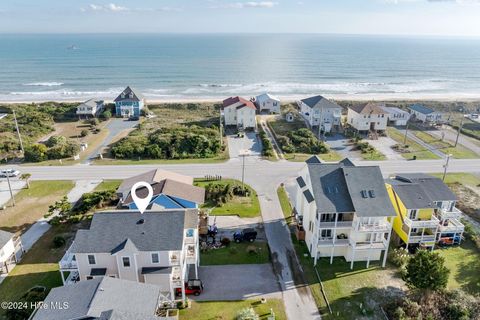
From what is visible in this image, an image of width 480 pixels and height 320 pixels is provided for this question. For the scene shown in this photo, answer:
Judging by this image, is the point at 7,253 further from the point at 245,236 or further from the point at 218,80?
the point at 218,80

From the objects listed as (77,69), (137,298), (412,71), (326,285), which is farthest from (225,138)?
(412,71)

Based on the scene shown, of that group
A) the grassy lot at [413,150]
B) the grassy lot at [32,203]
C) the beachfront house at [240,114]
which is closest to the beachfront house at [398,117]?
the grassy lot at [413,150]

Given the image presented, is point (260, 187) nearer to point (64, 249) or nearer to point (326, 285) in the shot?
point (326, 285)

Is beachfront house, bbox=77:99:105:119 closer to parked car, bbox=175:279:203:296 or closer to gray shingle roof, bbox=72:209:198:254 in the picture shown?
gray shingle roof, bbox=72:209:198:254

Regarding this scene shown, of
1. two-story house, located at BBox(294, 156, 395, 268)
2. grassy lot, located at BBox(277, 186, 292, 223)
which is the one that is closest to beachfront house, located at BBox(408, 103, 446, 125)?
grassy lot, located at BBox(277, 186, 292, 223)

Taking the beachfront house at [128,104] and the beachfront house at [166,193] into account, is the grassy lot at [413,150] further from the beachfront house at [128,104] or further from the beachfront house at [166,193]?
the beachfront house at [128,104]

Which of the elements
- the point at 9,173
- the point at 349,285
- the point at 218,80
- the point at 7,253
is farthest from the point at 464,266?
the point at 218,80
